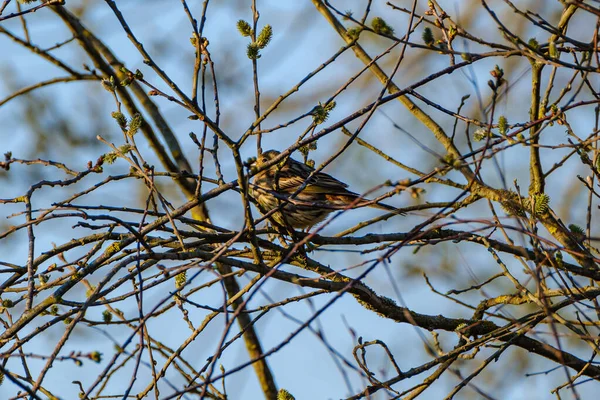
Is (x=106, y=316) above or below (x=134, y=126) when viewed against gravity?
below

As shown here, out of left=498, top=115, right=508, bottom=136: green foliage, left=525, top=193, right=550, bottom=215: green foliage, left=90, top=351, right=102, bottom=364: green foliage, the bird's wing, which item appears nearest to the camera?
left=90, top=351, right=102, bottom=364: green foliage

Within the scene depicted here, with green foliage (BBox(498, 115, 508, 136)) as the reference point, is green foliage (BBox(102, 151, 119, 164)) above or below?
above

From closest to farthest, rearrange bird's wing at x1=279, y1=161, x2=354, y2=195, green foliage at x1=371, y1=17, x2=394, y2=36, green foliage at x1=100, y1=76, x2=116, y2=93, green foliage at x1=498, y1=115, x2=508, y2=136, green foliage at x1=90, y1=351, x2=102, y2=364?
green foliage at x1=90, y1=351, x2=102, y2=364 → green foliage at x1=371, y1=17, x2=394, y2=36 → green foliage at x1=498, y1=115, x2=508, y2=136 → green foliage at x1=100, y1=76, x2=116, y2=93 → bird's wing at x1=279, y1=161, x2=354, y2=195

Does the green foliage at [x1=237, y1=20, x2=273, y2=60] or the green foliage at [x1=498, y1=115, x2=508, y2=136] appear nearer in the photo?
the green foliage at [x1=498, y1=115, x2=508, y2=136]

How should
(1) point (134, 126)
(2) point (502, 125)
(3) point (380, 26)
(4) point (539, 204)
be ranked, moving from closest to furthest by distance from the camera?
(3) point (380, 26) < (2) point (502, 125) < (1) point (134, 126) < (4) point (539, 204)

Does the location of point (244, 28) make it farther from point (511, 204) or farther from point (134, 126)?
point (511, 204)

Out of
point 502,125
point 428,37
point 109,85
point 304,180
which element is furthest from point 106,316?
point 304,180

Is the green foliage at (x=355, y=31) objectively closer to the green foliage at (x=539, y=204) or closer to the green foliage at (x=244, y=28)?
the green foliage at (x=244, y=28)

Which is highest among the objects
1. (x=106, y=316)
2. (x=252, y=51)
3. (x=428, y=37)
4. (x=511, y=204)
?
(x=252, y=51)

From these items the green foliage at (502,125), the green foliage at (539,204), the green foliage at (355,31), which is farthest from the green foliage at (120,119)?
the green foliage at (539,204)

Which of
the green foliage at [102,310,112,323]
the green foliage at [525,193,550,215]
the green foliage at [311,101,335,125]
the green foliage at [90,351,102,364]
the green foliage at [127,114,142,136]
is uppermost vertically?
the green foliage at [127,114,142,136]

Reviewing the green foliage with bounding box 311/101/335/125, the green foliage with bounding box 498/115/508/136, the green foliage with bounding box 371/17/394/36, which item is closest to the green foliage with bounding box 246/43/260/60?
the green foliage with bounding box 311/101/335/125

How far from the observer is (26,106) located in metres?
10.4

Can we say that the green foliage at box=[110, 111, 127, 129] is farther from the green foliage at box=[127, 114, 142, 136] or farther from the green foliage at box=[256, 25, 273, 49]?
the green foliage at box=[256, 25, 273, 49]
